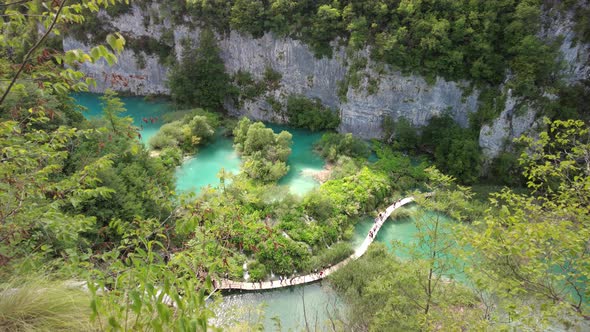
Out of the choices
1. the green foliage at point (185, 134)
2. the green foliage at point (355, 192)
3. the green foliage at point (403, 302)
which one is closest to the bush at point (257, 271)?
the green foliage at point (403, 302)

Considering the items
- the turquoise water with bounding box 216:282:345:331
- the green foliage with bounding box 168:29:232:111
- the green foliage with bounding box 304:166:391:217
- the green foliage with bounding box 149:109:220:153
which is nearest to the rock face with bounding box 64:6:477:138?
the green foliage with bounding box 168:29:232:111

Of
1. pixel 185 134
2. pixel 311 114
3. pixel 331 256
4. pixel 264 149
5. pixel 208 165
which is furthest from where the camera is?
pixel 311 114

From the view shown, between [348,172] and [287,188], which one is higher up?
[348,172]

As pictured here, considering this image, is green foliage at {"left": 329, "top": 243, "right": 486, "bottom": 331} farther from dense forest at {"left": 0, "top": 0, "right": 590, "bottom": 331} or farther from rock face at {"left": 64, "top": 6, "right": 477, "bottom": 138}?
rock face at {"left": 64, "top": 6, "right": 477, "bottom": 138}

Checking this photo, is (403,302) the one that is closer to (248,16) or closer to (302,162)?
(302,162)

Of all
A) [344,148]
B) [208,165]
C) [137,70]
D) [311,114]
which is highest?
[137,70]

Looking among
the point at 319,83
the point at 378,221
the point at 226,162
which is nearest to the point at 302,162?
the point at 226,162

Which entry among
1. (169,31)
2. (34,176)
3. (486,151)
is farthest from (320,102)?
(34,176)

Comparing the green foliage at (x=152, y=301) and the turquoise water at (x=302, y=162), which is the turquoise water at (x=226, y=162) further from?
the green foliage at (x=152, y=301)
